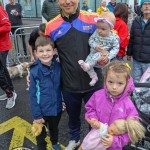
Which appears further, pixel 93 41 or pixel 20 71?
pixel 20 71

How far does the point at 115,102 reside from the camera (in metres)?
2.30

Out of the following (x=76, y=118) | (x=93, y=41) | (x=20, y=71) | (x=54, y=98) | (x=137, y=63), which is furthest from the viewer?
(x=20, y=71)

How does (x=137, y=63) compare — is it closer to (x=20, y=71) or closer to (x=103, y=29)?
(x=103, y=29)

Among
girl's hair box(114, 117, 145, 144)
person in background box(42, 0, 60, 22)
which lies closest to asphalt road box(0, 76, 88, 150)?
girl's hair box(114, 117, 145, 144)

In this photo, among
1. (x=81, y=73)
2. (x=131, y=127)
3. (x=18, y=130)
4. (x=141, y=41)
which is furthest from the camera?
(x=141, y=41)

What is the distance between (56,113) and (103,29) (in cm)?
108

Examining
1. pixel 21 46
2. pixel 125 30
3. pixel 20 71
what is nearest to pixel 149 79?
pixel 125 30

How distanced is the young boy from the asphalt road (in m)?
0.90

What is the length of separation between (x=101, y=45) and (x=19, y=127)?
2.13 meters

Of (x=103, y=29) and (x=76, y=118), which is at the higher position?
(x=103, y=29)

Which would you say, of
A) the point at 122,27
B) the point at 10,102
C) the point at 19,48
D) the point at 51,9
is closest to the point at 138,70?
the point at 122,27

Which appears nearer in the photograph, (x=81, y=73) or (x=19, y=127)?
(x=81, y=73)

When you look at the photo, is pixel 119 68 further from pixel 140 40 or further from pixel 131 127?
pixel 140 40

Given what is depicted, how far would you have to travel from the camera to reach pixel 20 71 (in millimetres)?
6406
